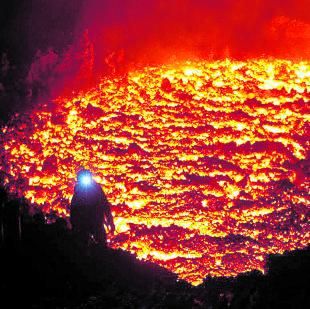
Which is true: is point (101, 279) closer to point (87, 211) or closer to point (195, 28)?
point (87, 211)

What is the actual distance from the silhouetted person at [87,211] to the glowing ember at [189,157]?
32.5 inches

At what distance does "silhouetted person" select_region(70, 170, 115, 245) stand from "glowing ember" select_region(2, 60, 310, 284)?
83 cm

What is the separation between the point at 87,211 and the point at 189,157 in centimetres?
424

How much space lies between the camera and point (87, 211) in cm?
1139

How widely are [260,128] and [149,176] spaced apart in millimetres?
3969

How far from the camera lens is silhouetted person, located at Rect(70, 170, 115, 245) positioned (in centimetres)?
1141

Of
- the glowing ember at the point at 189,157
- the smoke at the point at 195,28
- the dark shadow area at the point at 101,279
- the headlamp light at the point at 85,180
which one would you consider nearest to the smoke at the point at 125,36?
the smoke at the point at 195,28

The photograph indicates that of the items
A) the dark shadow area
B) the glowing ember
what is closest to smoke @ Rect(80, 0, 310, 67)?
the glowing ember

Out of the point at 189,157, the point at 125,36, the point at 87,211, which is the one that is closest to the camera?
the point at 87,211

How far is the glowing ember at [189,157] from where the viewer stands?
39.5ft

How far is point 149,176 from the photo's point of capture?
1401cm

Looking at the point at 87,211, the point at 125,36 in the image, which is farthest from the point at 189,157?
the point at 125,36

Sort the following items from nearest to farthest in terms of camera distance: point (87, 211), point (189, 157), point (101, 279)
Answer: point (101, 279) < point (87, 211) < point (189, 157)

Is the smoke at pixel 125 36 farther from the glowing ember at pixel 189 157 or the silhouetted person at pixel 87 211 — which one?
the silhouetted person at pixel 87 211
